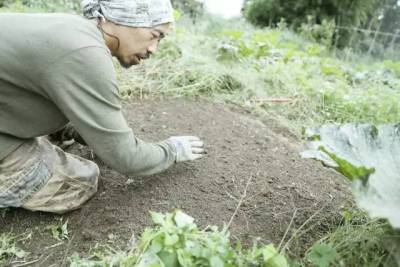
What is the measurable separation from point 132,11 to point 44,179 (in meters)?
0.91

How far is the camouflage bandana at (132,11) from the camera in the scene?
6.57 feet

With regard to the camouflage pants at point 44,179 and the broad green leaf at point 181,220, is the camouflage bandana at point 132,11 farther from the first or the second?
the broad green leaf at point 181,220

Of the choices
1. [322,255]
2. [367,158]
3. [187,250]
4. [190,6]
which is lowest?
[190,6]

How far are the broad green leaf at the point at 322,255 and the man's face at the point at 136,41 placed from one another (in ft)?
3.79

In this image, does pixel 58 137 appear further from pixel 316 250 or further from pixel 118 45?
pixel 316 250

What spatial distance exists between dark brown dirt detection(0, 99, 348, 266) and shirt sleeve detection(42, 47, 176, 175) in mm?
354

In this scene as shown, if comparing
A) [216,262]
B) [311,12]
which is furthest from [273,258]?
[311,12]

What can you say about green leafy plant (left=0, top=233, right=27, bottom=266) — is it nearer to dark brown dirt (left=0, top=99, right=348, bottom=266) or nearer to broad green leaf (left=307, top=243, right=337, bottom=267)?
dark brown dirt (left=0, top=99, right=348, bottom=266)

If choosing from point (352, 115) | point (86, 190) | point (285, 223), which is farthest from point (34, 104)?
point (352, 115)

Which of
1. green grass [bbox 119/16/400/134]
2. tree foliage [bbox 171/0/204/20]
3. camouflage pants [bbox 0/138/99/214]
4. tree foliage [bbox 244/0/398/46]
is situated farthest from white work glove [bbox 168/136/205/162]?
tree foliage [bbox 244/0/398/46]

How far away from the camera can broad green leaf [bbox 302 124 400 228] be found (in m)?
1.45

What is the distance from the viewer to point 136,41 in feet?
6.95

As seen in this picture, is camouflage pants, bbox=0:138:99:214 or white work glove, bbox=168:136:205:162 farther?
white work glove, bbox=168:136:205:162

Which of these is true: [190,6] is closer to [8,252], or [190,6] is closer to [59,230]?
[59,230]
